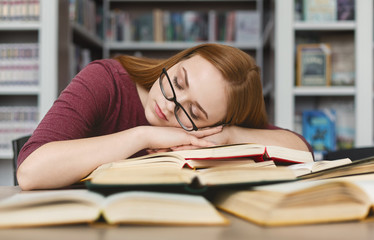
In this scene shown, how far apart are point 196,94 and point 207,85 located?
0.12 feet

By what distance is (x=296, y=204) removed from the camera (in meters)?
0.41

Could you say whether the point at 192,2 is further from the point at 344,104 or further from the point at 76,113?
the point at 76,113

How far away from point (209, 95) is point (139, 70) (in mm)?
342

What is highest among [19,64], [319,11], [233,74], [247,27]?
[247,27]

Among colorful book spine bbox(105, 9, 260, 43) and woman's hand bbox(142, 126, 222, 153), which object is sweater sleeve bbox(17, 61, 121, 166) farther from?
colorful book spine bbox(105, 9, 260, 43)

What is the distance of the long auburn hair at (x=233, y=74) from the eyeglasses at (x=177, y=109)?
0.33ft

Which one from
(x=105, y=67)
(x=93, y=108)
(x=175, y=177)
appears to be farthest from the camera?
(x=105, y=67)

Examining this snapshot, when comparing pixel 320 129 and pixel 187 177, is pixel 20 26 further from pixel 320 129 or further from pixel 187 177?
pixel 187 177

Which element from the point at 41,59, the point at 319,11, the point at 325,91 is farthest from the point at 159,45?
the point at 325,91

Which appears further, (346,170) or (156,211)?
(346,170)

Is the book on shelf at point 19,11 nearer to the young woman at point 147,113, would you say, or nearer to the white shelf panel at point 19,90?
the white shelf panel at point 19,90

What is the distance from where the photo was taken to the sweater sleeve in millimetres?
898

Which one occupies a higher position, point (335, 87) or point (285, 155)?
point (335, 87)

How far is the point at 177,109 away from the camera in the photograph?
99 cm
